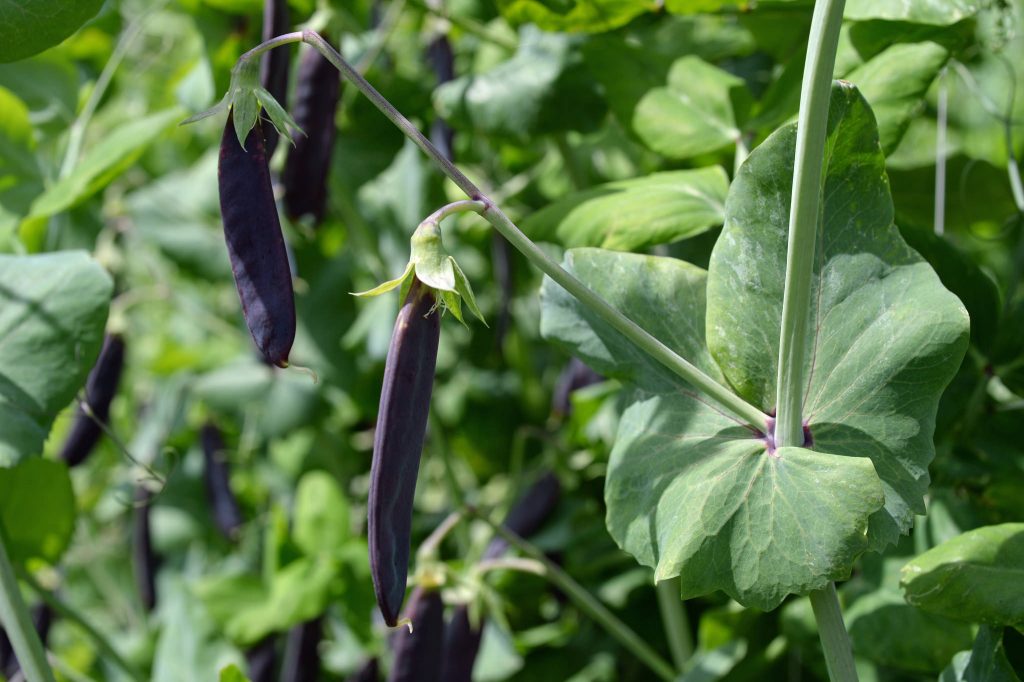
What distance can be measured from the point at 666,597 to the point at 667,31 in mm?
825

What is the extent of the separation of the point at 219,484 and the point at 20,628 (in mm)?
1018

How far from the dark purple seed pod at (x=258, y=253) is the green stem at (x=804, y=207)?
1.16 feet


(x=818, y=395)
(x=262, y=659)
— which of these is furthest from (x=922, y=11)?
(x=262, y=659)

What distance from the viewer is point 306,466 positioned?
1938 millimetres

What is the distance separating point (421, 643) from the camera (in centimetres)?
110

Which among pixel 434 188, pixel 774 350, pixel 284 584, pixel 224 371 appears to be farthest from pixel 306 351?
pixel 774 350

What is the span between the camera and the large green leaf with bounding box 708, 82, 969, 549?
29.6 inches

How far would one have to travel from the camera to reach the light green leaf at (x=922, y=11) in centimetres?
91

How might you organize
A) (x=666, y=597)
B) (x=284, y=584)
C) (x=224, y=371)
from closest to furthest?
Answer: (x=666, y=597) < (x=284, y=584) < (x=224, y=371)

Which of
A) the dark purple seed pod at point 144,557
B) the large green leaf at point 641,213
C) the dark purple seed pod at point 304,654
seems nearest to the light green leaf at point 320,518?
the dark purple seed pod at point 304,654

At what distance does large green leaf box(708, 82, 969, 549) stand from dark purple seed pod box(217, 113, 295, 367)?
33cm

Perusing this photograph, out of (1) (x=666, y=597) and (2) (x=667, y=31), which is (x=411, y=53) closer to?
(2) (x=667, y=31)

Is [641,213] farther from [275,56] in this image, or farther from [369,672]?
[369,672]

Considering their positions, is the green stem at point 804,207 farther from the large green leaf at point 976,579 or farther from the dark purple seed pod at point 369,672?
the dark purple seed pod at point 369,672
